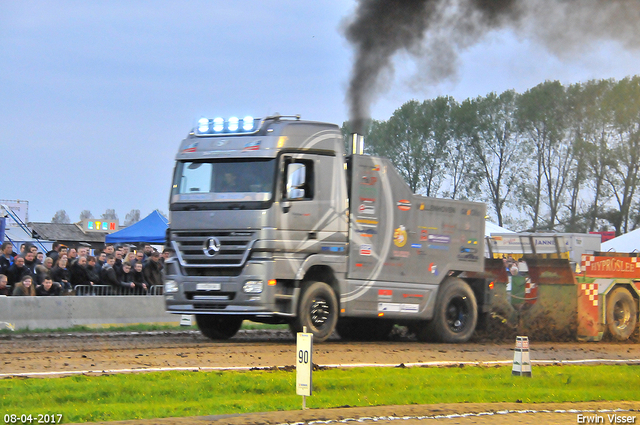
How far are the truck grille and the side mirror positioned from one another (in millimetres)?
1004

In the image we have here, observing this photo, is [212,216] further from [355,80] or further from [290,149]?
[355,80]

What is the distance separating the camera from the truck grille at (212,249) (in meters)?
15.3

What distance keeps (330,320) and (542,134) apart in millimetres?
33609

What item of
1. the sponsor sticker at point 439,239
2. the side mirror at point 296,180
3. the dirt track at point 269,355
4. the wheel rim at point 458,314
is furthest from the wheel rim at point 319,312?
the wheel rim at point 458,314

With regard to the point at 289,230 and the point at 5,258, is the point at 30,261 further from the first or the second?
the point at 289,230

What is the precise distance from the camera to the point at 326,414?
340 inches

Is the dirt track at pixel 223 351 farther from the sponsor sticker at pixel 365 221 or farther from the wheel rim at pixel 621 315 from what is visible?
the sponsor sticker at pixel 365 221

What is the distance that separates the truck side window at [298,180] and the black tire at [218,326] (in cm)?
325

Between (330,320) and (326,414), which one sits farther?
(330,320)

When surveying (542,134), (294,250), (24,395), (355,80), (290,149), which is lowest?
(24,395)

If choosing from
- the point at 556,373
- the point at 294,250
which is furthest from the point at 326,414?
the point at 294,250

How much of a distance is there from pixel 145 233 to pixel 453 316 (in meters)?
13.6

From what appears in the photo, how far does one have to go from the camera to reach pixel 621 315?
20469mm

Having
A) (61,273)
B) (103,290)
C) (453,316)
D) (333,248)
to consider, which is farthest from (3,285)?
(453,316)
